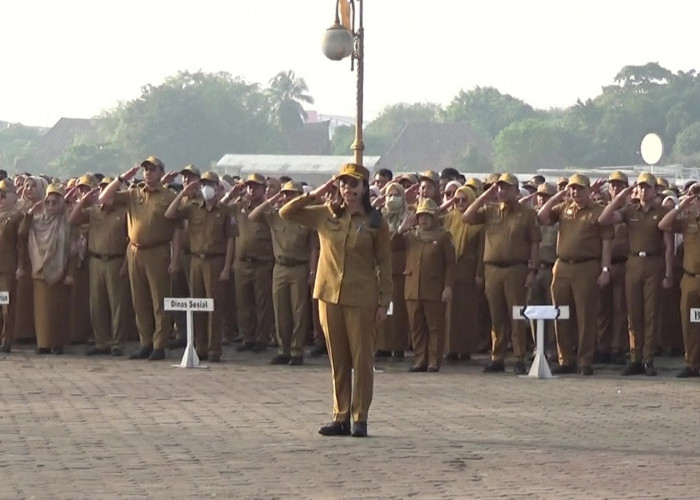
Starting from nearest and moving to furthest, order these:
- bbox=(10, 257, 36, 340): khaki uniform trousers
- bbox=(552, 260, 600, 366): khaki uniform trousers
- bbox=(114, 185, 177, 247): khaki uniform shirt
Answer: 1. bbox=(552, 260, 600, 366): khaki uniform trousers
2. bbox=(114, 185, 177, 247): khaki uniform shirt
3. bbox=(10, 257, 36, 340): khaki uniform trousers

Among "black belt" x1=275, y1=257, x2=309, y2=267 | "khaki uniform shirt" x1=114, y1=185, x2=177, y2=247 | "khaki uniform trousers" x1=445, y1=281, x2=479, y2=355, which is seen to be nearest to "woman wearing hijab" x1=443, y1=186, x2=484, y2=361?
"khaki uniform trousers" x1=445, y1=281, x2=479, y2=355

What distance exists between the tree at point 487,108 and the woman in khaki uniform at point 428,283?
493ft

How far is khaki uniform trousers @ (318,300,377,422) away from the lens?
13.8m

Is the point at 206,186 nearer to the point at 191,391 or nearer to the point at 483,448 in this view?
the point at 191,391

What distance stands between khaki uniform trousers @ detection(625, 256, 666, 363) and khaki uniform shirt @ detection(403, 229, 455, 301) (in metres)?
1.97

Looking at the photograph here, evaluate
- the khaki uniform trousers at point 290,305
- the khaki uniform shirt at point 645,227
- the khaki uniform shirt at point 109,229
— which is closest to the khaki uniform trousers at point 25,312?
the khaki uniform shirt at point 109,229

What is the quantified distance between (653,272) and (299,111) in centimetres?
13823

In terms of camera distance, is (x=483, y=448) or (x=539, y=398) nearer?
(x=483, y=448)

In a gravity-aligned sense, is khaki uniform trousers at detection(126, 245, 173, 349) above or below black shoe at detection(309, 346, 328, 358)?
above

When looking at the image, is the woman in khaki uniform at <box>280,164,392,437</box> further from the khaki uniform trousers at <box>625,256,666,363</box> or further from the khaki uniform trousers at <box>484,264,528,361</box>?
the khaki uniform trousers at <box>625,256,666,363</box>

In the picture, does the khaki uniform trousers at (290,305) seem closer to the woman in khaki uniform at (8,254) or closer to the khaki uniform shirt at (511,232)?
the khaki uniform shirt at (511,232)

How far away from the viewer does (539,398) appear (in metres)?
16.8

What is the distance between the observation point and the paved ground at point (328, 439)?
449 inches

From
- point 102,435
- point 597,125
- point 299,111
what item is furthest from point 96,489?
point 299,111
